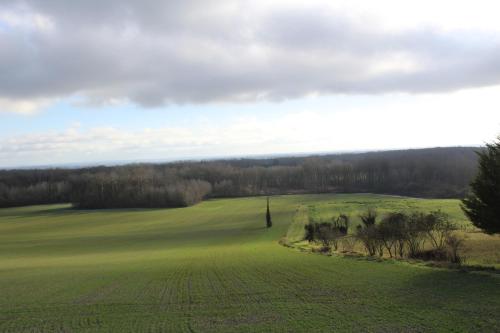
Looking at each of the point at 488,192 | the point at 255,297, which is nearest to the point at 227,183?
the point at 488,192

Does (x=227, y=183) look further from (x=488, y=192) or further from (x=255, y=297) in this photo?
(x=255, y=297)

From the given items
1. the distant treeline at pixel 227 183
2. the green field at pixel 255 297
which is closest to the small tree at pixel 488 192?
the green field at pixel 255 297

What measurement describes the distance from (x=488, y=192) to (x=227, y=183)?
120 m

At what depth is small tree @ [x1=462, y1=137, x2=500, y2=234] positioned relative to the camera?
2475cm

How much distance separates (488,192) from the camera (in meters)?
25.1

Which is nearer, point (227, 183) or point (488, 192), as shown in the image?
point (488, 192)

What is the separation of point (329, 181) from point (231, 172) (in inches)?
1500

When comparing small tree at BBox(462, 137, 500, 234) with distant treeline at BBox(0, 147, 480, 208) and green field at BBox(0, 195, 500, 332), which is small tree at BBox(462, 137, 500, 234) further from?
distant treeline at BBox(0, 147, 480, 208)

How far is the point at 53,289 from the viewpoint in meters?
19.8

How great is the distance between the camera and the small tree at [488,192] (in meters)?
24.8

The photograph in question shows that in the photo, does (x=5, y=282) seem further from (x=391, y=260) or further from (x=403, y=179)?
(x=403, y=179)

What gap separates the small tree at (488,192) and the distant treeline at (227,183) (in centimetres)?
8786

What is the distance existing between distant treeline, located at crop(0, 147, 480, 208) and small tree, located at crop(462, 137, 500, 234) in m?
87.9

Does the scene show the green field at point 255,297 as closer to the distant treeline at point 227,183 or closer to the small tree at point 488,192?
the small tree at point 488,192
